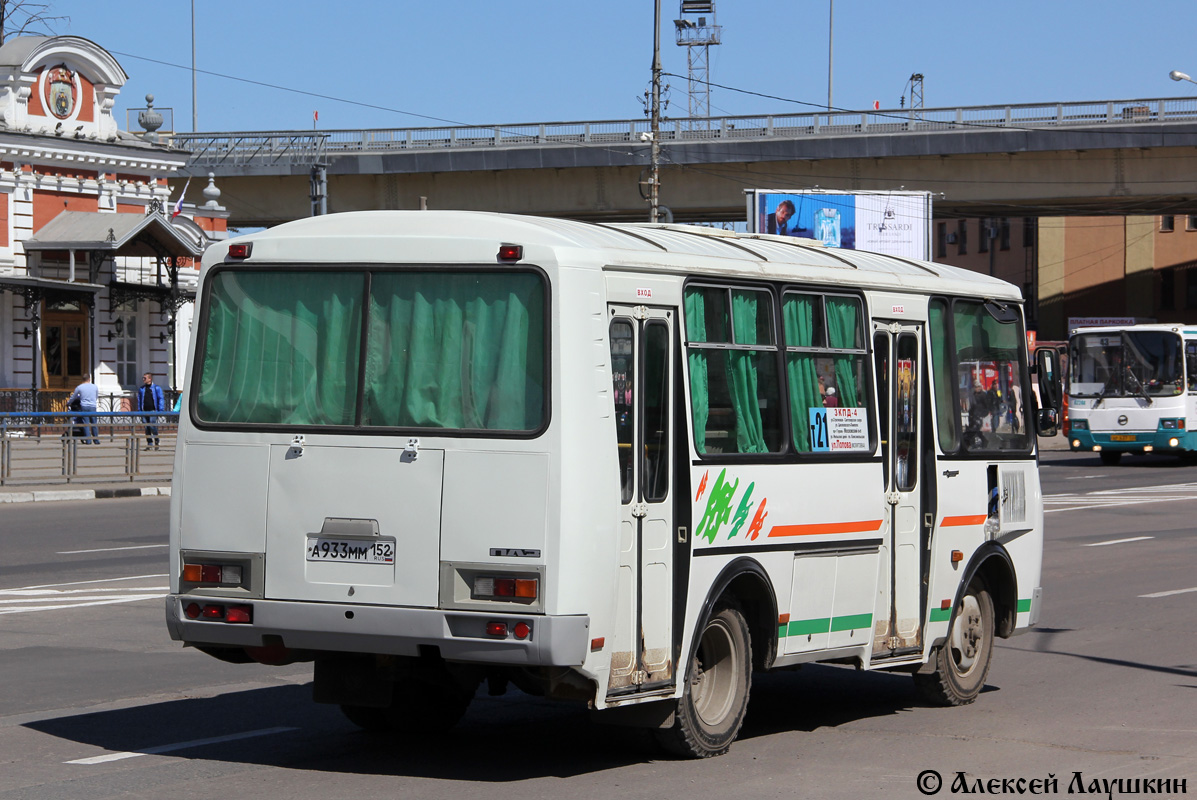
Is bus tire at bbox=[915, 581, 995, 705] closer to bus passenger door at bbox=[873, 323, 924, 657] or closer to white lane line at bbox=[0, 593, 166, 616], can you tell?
bus passenger door at bbox=[873, 323, 924, 657]

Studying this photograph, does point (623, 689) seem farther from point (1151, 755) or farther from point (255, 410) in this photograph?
point (1151, 755)

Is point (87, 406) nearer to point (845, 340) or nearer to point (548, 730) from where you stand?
point (548, 730)

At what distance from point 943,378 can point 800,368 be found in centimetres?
153

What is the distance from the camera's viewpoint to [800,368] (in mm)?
8703

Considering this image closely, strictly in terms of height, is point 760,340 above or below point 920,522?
above

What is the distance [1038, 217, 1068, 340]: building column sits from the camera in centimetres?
7701

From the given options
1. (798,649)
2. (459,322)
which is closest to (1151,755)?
(798,649)

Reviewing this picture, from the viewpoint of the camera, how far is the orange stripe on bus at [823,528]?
842 centimetres

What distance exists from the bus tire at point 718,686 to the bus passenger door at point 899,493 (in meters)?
1.23

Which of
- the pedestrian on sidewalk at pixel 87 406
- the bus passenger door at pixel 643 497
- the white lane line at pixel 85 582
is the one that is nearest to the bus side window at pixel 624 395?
the bus passenger door at pixel 643 497

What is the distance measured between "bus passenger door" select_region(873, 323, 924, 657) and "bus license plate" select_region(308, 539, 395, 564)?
304cm

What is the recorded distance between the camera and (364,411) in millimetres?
7582

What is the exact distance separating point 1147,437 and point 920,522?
104 ft

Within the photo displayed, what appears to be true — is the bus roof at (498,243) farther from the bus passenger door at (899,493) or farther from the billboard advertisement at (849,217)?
the billboard advertisement at (849,217)
